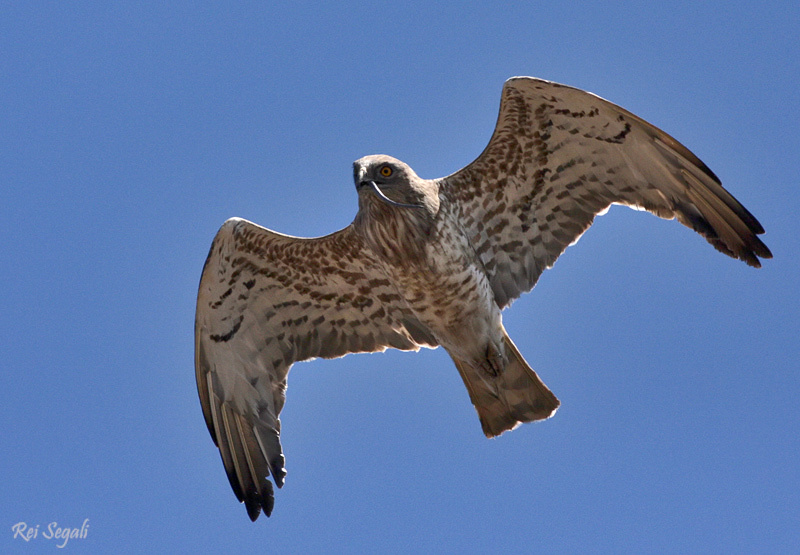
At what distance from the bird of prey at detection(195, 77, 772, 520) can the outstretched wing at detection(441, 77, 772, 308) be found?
1 cm

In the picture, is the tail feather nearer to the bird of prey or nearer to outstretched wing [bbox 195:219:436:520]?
the bird of prey

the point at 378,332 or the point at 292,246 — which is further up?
the point at 292,246

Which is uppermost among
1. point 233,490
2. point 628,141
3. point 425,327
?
point 628,141

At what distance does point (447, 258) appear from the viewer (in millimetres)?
8953

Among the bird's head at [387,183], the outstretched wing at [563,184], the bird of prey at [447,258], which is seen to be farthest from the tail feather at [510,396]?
the bird's head at [387,183]

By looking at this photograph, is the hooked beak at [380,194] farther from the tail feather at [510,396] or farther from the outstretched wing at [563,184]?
the tail feather at [510,396]

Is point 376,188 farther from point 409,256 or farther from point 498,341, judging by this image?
point 498,341

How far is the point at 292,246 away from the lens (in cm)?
964

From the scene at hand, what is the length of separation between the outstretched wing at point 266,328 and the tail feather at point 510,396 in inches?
28.9

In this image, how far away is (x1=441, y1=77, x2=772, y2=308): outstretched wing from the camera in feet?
29.5

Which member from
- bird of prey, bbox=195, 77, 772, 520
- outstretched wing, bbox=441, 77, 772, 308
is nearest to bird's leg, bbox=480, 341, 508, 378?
bird of prey, bbox=195, 77, 772, 520

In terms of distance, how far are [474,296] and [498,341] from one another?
479 mm

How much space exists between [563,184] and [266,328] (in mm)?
3309

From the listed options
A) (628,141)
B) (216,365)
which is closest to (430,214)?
(628,141)
